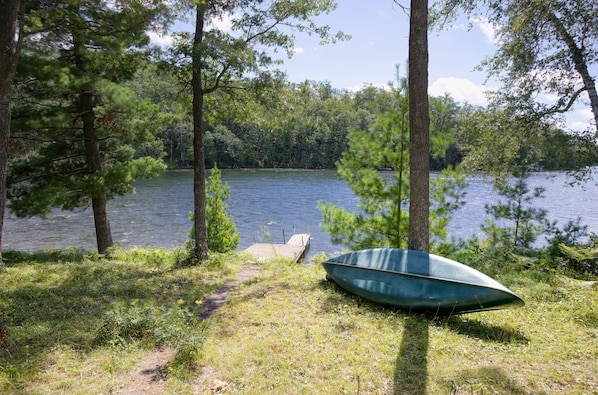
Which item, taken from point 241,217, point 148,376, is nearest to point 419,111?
point 148,376

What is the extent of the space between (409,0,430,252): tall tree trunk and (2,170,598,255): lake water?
9.07 m

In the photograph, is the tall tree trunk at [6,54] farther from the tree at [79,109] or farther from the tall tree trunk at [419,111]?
the tall tree trunk at [419,111]

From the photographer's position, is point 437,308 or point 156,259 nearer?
point 437,308

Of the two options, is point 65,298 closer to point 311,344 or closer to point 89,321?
point 89,321

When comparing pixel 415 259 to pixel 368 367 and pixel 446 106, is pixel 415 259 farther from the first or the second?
pixel 446 106

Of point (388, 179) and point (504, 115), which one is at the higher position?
point (504, 115)

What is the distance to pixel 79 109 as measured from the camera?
10.3 metres

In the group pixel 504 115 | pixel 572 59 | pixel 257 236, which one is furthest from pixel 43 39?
pixel 257 236

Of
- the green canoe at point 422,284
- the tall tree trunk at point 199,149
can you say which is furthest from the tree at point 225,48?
the green canoe at point 422,284

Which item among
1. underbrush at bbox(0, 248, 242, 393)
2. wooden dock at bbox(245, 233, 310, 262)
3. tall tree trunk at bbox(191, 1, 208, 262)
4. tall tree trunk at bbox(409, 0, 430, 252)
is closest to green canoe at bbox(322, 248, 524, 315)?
tall tree trunk at bbox(409, 0, 430, 252)

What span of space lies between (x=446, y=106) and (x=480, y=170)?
13.7 ft

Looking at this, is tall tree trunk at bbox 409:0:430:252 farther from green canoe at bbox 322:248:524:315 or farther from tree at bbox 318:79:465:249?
tree at bbox 318:79:465:249

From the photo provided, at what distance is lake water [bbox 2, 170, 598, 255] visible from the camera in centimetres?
2073

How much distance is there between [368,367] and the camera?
12.0 feet
